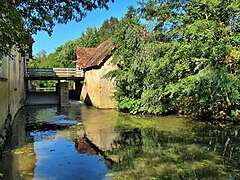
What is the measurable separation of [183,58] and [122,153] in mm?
6463

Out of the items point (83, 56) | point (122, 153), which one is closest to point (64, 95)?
point (83, 56)

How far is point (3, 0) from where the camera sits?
3.26 m

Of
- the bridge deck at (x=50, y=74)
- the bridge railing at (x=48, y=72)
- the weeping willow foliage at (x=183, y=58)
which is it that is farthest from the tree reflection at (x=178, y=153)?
the bridge railing at (x=48, y=72)

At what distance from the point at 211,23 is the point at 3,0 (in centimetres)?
939

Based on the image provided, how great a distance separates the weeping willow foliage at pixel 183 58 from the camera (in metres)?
10.5

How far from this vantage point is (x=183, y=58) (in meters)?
11.7

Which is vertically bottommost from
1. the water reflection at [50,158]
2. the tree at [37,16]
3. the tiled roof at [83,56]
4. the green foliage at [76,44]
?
the water reflection at [50,158]

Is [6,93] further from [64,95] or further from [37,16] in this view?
[64,95]

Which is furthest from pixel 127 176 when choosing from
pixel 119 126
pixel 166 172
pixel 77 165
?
pixel 119 126

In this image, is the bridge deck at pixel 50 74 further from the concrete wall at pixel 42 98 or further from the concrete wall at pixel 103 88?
the concrete wall at pixel 103 88

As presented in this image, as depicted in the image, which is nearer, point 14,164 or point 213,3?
point 14,164

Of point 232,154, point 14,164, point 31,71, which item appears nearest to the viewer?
point 14,164

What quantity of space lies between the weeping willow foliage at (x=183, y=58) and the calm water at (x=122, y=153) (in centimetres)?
197

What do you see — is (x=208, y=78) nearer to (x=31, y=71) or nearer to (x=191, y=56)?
(x=191, y=56)
